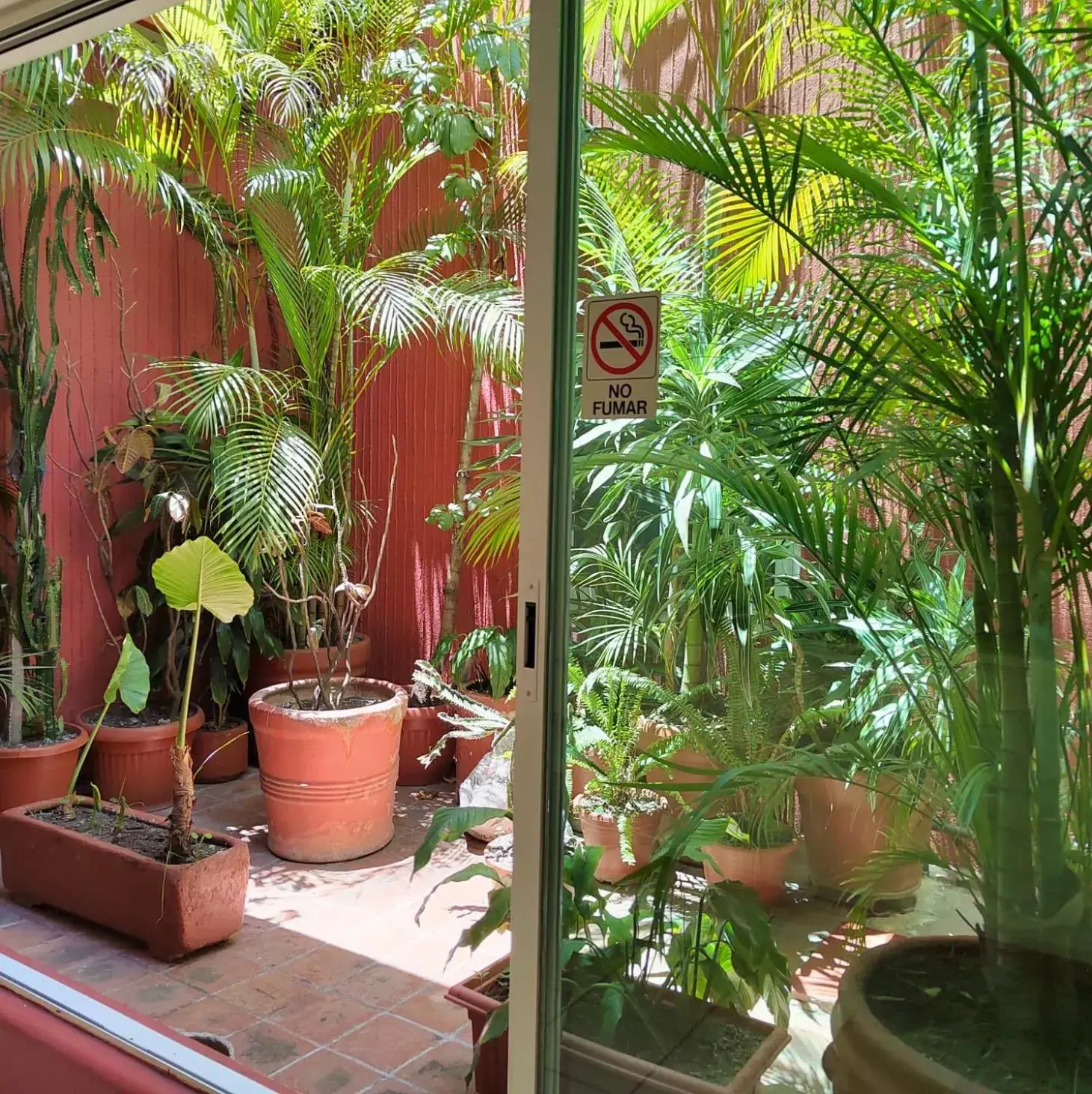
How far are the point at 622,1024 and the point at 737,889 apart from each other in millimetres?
260

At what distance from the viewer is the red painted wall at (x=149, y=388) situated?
Answer: 12.8 ft

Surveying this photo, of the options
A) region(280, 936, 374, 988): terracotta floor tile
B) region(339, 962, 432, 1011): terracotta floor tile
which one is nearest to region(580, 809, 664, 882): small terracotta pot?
region(339, 962, 432, 1011): terracotta floor tile

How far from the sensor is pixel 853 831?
119 cm

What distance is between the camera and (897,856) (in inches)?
45.6

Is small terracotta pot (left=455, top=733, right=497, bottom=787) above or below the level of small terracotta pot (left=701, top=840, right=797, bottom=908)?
below

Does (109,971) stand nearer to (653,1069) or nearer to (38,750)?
(38,750)

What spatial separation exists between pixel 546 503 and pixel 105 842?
2055 millimetres

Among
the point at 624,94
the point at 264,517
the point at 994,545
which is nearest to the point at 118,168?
the point at 264,517

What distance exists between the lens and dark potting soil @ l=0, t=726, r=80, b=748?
131 inches

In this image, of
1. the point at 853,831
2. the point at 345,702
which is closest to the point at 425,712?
the point at 345,702

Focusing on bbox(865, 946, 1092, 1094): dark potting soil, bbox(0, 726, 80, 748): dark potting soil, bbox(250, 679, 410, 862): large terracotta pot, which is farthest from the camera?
bbox(0, 726, 80, 748): dark potting soil

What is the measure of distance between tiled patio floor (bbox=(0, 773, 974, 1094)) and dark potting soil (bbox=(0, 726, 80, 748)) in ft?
1.59

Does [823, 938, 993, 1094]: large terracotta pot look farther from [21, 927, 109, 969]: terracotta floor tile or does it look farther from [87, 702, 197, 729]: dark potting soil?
[87, 702, 197, 729]: dark potting soil

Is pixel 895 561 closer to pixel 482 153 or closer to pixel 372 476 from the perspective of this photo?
pixel 482 153
